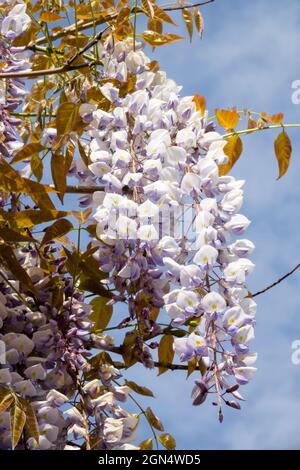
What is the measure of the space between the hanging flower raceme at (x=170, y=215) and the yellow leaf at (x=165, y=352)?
2.8 inches

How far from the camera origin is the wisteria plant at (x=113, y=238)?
5.85ft

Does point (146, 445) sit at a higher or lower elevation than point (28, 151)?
lower

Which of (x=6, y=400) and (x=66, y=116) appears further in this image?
(x=66, y=116)

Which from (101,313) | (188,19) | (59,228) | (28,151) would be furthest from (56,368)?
(188,19)

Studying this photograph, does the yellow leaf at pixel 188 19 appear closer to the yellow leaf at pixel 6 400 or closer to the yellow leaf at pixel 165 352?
the yellow leaf at pixel 165 352

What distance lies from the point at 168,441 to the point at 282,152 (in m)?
0.72

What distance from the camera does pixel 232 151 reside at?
209 cm

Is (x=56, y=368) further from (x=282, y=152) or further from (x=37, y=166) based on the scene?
(x=282, y=152)

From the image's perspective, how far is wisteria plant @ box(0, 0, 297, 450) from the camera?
1.78 meters

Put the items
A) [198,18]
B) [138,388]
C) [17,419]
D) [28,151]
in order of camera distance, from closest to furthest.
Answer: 1. [17,419]
2. [28,151]
3. [138,388]
4. [198,18]

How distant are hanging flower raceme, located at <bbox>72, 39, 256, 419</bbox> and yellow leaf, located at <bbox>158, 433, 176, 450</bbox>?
0.68 ft

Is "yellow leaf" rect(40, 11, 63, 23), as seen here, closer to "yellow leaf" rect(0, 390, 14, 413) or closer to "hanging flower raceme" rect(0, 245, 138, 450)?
"hanging flower raceme" rect(0, 245, 138, 450)

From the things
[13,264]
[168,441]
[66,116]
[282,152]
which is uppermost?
[66,116]
